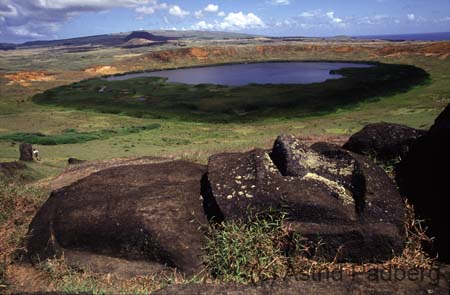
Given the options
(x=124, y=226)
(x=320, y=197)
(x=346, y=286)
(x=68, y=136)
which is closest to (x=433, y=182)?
(x=320, y=197)

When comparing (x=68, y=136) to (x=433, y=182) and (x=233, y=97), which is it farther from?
(x=433, y=182)

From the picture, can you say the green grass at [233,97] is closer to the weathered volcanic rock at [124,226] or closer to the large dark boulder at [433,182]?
the weathered volcanic rock at [124,226]

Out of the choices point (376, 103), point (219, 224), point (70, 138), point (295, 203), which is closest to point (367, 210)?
point (295, 203)

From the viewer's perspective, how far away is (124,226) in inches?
287

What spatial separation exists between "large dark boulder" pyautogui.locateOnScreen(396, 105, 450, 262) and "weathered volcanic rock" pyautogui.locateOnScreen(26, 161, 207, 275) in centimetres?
396

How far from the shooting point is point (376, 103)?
55281 millimetres

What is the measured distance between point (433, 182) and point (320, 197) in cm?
200

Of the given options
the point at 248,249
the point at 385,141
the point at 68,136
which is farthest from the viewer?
the point at 68,136

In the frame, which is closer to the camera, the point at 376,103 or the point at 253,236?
the point at 253,236

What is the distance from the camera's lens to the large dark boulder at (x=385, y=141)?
9.29m

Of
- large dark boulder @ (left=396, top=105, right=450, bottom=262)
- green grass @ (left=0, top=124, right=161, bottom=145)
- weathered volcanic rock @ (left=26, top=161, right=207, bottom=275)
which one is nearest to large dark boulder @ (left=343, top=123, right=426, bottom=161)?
large dark boulder @ (left=396, top=105, right=450, bottom=262)

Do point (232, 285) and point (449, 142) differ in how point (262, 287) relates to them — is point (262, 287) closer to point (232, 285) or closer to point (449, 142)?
point (232, 285)

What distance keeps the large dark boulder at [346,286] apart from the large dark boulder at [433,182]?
1.55m

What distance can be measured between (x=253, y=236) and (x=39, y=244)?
4098 millimetres
